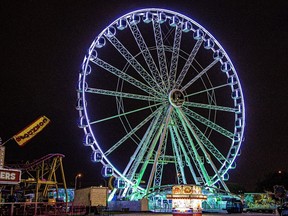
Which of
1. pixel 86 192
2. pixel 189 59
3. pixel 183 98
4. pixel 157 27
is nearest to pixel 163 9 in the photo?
pixel 157 27

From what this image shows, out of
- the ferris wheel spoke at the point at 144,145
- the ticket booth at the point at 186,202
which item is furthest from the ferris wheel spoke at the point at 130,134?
the ticket booth at the point at 186,202

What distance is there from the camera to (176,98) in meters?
35.3

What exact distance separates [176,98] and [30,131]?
12082 mm

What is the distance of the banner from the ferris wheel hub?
34.1 feet

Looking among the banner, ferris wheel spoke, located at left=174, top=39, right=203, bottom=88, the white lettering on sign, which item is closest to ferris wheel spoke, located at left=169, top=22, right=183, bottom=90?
ferris wheel spoke, located at left=174, top=39, right=203, bottom=88

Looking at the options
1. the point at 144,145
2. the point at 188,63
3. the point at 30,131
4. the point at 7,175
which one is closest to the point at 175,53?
the point at 188,63

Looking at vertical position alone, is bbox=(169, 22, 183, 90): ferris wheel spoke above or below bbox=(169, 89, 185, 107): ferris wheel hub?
above

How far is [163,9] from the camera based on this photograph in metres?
37.7

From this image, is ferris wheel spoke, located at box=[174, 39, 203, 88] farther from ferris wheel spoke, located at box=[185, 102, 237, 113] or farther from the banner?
the banner

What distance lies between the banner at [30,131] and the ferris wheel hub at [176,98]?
1039cm

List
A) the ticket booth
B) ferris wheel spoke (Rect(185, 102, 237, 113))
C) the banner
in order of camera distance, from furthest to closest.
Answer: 1. ferris wheel spoke (Rect(185, 102, 237, 113))
2. the banner
3. the ticket booth

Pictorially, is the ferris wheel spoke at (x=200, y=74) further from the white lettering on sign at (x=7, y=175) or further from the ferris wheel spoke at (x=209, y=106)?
the white lettering on sign at (x=7, y=175)

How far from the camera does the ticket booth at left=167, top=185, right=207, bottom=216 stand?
22.5 meters

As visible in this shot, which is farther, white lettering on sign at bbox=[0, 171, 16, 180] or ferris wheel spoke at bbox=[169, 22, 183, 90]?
ferris wheel spoke at bbox=[169, 22, 183, 90]
